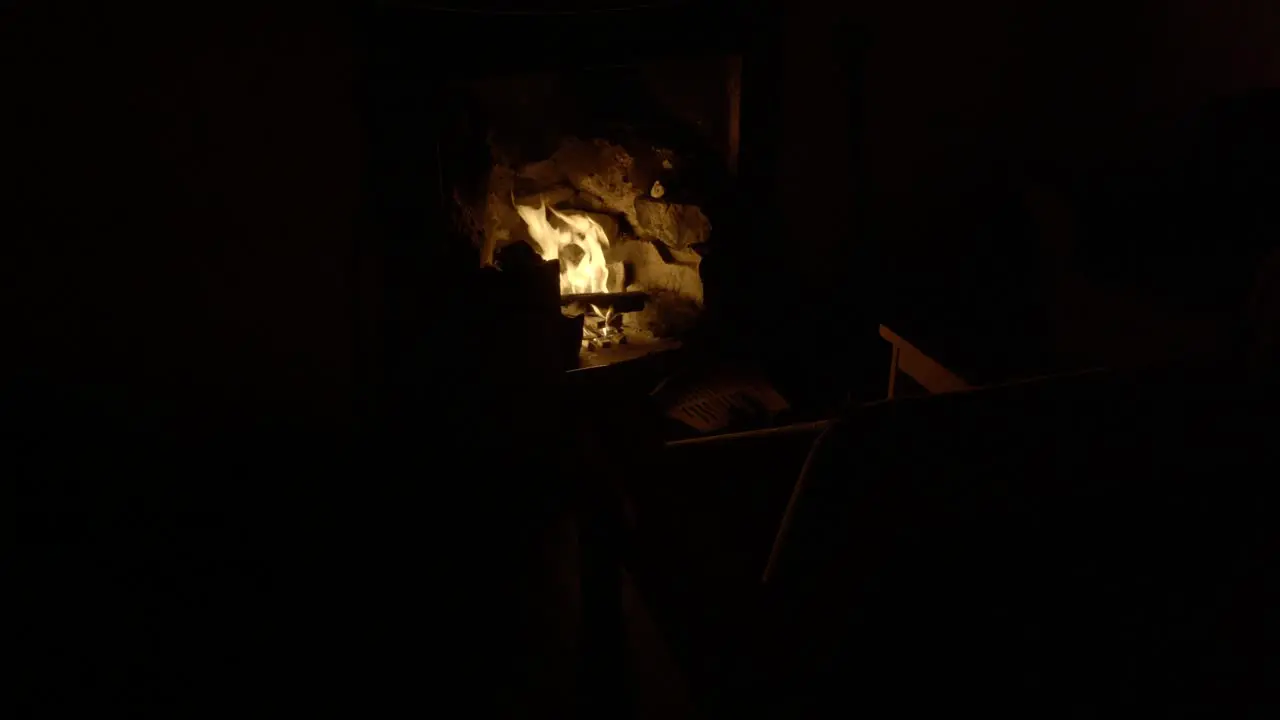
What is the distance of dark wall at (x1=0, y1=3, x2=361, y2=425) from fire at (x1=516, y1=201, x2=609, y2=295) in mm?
584

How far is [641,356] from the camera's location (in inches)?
98.3

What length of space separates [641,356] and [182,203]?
1183mm

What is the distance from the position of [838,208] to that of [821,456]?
1.78 metres

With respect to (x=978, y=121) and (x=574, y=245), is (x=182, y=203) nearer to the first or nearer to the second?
(x=574, y=245)

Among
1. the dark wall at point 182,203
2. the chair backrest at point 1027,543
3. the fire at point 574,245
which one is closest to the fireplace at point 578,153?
the fire at point 574,245

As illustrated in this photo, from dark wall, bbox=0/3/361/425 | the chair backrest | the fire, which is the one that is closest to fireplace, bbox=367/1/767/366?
the fire

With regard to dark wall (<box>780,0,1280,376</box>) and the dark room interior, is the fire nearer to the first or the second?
the dark room interior

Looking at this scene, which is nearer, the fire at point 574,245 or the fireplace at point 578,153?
the fireplace at point 578,153

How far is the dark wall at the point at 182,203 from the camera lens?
6.01 ft

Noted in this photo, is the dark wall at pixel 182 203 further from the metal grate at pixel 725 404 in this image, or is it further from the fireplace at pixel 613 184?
the metal grate at pixel 725 404

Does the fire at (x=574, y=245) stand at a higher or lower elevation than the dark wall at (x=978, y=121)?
lower

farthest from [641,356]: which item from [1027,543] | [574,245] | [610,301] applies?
[1027,543]

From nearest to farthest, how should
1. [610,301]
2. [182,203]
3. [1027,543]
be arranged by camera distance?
[1027,543], [182,203], [610,301]

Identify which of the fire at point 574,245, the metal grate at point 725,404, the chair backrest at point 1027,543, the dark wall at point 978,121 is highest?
the dark wall at point 978,121
